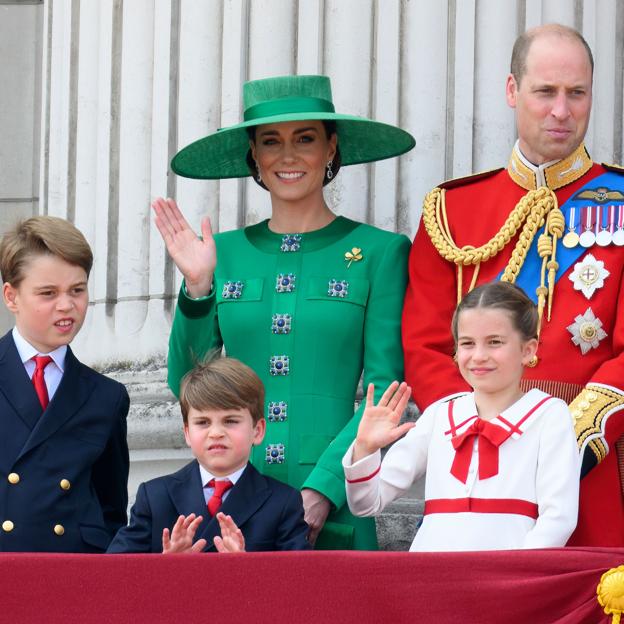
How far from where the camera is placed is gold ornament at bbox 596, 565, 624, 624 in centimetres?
342

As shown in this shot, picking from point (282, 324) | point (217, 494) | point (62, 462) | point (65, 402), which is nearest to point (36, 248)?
point (65, 402)

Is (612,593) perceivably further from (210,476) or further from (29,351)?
(29,351)

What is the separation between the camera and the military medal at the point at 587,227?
14.6 feet

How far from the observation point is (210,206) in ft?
18.4

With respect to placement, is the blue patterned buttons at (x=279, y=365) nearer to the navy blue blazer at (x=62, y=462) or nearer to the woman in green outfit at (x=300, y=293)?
the woman in green outfit at (x=300, y=293)

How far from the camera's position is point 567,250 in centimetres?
448

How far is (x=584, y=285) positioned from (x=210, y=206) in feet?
5.19

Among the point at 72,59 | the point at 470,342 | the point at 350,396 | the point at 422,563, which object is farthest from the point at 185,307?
the point at 72,59

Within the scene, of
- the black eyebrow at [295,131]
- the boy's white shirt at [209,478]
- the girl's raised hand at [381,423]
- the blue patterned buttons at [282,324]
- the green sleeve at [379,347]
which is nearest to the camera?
the girl's raised hand at [381,423]

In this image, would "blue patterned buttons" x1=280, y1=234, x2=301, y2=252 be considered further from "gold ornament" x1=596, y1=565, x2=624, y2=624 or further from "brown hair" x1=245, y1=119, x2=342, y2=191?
"gold ornament" x1=596, y1=565, x2=624, y2=624

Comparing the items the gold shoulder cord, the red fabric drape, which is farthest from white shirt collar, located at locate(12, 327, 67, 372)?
the gold shoulder cord

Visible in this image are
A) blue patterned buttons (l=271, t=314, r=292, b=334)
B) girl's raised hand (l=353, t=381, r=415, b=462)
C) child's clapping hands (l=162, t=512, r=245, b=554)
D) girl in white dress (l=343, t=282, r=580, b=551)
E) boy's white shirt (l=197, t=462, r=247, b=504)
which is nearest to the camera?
child's clapping hands (l=162, t=512, r=245, b=554)

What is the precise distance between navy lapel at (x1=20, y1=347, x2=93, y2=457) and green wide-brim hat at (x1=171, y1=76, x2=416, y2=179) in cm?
81

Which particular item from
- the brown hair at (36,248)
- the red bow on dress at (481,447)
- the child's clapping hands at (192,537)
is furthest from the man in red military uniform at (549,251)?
the brown hair at (36,248)
